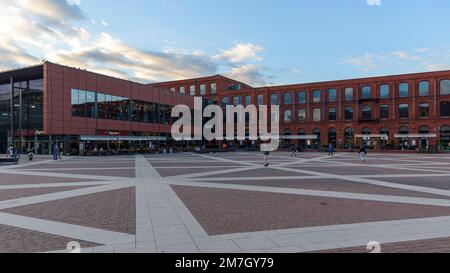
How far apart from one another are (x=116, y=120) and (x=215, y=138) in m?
29.4

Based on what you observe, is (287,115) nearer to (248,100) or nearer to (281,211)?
(248,100)

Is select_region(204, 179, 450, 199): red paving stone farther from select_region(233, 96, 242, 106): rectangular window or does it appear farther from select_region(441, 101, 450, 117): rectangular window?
select_region(233, 96, 242, 106): rectangular window

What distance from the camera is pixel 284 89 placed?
7119 cm

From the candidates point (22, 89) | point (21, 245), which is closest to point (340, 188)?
point (21, 245)

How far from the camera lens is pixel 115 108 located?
46531mm

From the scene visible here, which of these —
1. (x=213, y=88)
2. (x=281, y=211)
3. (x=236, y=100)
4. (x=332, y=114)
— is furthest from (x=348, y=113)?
(x=281, y=211)

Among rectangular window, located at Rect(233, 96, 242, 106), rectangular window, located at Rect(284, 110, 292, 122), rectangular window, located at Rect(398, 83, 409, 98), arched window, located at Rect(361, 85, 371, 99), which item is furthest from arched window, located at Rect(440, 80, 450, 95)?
rectangular window, located at Rect(233, 96, 242, 106)

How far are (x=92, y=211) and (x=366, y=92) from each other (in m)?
65.3

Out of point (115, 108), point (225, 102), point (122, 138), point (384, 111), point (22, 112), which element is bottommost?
point (122, 138)

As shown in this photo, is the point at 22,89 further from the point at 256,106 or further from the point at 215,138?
the point at 256,106

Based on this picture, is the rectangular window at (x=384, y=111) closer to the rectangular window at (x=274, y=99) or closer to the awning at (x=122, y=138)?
the rectangular window at (x=274, y=99)

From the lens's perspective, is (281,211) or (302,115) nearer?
(281,211)

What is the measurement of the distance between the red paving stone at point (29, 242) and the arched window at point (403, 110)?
6587 centimetres

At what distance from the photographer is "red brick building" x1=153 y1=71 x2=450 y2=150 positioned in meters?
56.0
